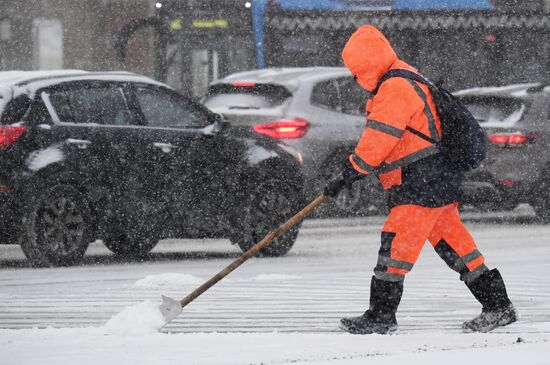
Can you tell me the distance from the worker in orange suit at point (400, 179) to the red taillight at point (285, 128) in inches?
353

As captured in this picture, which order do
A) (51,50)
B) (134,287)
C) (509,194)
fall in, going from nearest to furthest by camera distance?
(134,287) < (509,194) < (51,50)

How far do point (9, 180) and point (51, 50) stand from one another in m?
26.7

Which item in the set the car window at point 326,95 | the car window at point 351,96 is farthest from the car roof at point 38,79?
the car window at point 351,96

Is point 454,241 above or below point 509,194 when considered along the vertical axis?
above

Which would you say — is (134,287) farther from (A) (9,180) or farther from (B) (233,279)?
(A) (9,180)

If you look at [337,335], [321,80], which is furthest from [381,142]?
[321,80]

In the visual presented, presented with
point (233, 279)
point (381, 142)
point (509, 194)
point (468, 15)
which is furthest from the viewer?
point (468, 15)

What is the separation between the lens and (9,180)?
13031 mm

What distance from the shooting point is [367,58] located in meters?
8.80

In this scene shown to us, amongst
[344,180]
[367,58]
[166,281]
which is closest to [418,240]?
[344,180]

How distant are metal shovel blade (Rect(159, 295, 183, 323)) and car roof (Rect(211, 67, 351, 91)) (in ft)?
31.7

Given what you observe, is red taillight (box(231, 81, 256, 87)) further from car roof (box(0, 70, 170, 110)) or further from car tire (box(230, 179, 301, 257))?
car roof (box(0, 70, 170, 110))

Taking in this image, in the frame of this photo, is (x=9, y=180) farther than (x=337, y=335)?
Yes

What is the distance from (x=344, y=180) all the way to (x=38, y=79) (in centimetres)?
536
